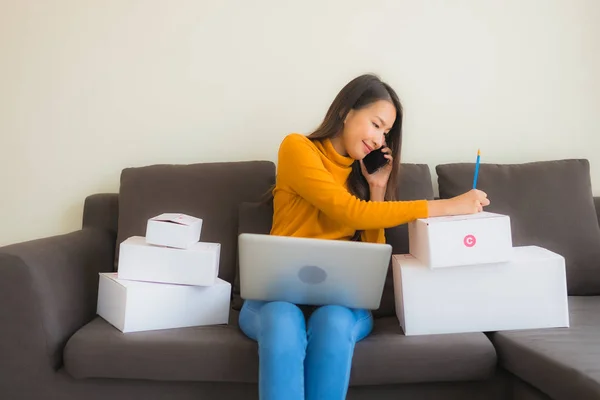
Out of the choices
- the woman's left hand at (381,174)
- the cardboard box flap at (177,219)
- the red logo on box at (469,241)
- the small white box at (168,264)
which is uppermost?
the woman's left hand at (381,174)

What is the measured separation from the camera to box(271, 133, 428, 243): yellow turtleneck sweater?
1.45 meters

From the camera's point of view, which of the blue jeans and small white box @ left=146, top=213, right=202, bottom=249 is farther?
small white box @ left=146, top=213, right=202, bottom=249

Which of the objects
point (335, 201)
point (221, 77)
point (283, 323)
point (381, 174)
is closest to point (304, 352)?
point (283, 323)

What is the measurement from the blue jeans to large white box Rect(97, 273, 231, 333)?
0.84ft

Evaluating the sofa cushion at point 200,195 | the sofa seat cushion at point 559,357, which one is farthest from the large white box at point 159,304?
the sofa seat cushion at point 559,357

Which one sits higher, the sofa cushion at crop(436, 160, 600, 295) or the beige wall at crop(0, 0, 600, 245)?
the beige wall at crop(0, 0, 600, 245)

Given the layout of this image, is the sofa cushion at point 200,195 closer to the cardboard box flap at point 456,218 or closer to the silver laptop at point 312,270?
the silver laptop at point 312,270

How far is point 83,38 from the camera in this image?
2.03 metres

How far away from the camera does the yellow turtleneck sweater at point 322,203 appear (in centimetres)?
145

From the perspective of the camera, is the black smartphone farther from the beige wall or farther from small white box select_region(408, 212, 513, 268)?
the beige wall

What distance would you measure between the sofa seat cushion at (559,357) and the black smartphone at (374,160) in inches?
22.7

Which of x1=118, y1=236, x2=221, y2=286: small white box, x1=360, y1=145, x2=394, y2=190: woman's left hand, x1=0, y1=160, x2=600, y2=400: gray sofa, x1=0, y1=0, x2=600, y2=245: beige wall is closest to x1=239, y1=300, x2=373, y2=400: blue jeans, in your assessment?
x1=0, y1=160, x2=600, y2=400: gray sofa

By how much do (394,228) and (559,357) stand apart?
666 mm

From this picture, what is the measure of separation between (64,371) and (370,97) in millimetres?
1081
